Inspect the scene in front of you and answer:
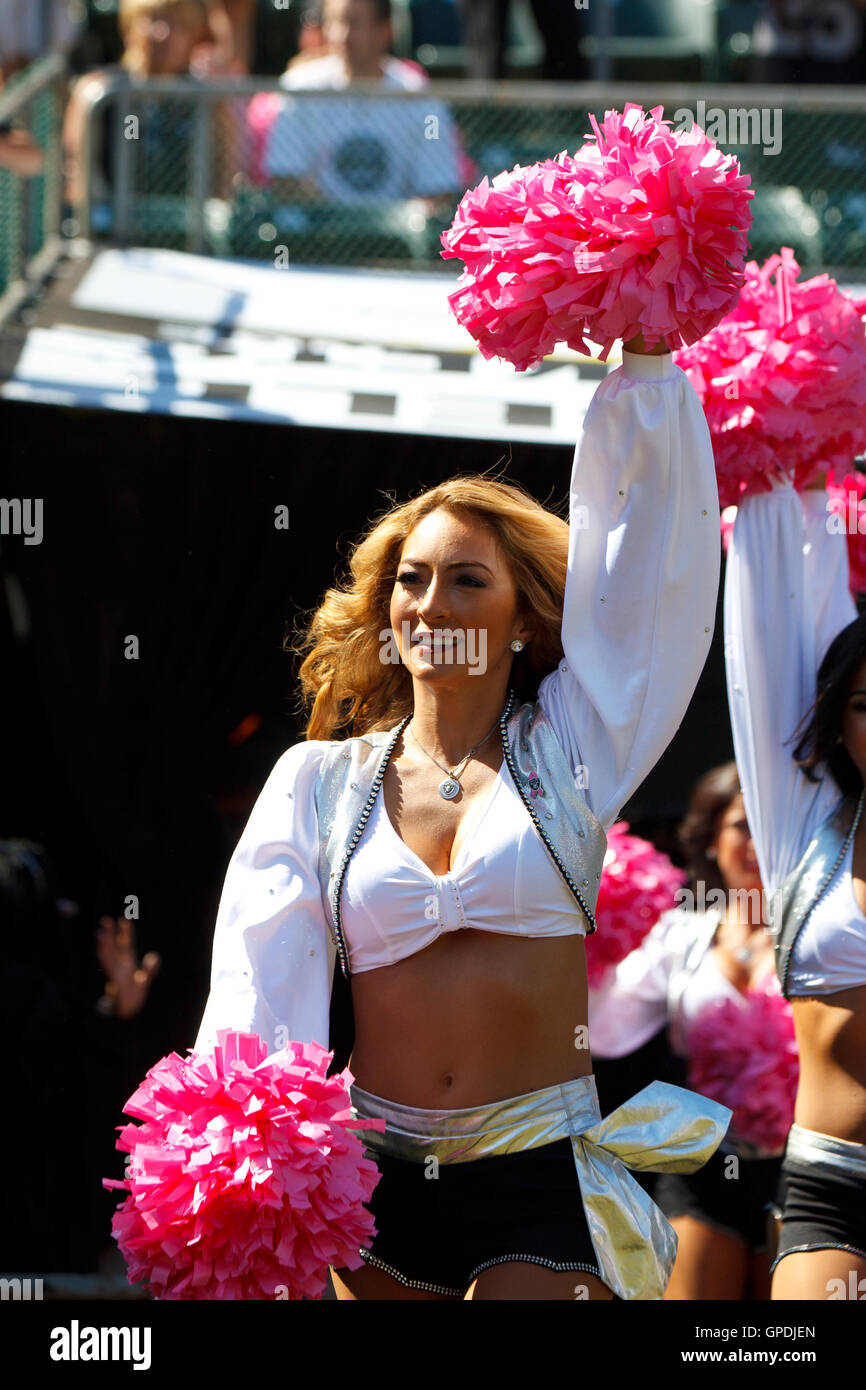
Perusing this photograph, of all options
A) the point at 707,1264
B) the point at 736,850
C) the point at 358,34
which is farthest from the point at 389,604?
the point at 358,34

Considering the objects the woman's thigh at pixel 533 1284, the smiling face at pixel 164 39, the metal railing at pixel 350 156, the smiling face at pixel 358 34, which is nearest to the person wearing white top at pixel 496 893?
the woman's thigh at pixel 533 1284

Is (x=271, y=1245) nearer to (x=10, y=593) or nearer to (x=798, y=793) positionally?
(x=798, y=793)

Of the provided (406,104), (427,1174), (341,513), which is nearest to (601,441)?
(427,1174)

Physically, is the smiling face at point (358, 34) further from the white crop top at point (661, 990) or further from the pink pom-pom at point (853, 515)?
the white crop top at point (661, 990)

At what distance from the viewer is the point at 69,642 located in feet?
14.7

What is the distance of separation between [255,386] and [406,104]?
1.46 m

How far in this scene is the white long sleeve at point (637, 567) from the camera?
2.55m

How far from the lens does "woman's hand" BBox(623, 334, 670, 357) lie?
254cm

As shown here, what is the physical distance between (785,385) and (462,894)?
3.76 ft

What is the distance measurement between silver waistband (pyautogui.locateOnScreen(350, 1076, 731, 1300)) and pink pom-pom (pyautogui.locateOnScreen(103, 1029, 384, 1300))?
22 centimetres

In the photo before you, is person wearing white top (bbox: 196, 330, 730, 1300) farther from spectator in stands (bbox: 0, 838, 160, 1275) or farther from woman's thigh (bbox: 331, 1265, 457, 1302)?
spectator in stands (bbox: 0, 838, 160, 1275)

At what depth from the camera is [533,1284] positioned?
238 cm

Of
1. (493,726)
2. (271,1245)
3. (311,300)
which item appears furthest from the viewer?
(311,300)

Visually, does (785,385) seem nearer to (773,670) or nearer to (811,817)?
(773,670)
